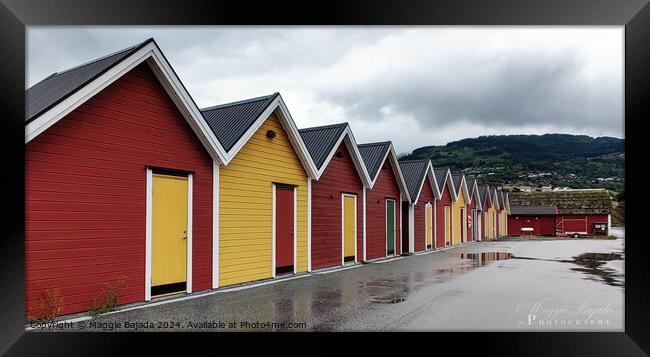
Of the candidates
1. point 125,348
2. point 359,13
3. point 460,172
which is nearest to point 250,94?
point 359,13

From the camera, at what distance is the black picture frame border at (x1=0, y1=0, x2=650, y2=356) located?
20.0 feet

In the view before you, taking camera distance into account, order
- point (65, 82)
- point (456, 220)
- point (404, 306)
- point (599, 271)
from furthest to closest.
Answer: point (456, 220) < point (599, 271) < point (404, 306) < point (65, 82)

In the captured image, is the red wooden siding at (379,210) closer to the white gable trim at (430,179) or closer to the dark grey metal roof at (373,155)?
the dark grey metal roof at (373,155)

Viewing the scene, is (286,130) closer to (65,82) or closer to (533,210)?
(65,82)

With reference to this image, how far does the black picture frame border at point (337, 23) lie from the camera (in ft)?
20.0

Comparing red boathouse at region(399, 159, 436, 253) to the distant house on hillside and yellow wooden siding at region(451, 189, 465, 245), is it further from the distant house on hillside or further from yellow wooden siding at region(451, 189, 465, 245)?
the distant house on hillside

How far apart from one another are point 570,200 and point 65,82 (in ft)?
159

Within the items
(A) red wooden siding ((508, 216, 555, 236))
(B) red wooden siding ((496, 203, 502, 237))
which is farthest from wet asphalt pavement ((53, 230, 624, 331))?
(A) red wooden siding ((508, 216, 555, 236))

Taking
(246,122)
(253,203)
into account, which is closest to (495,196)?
(253,203)

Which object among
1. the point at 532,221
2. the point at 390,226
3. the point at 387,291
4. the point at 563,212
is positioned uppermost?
the point at 390,226

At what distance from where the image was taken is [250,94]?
1386 cm

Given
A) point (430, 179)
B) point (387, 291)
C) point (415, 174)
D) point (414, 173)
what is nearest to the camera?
point (387, 291)

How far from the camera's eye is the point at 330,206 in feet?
48.8

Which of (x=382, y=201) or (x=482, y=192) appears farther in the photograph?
(x=482, y=192)
